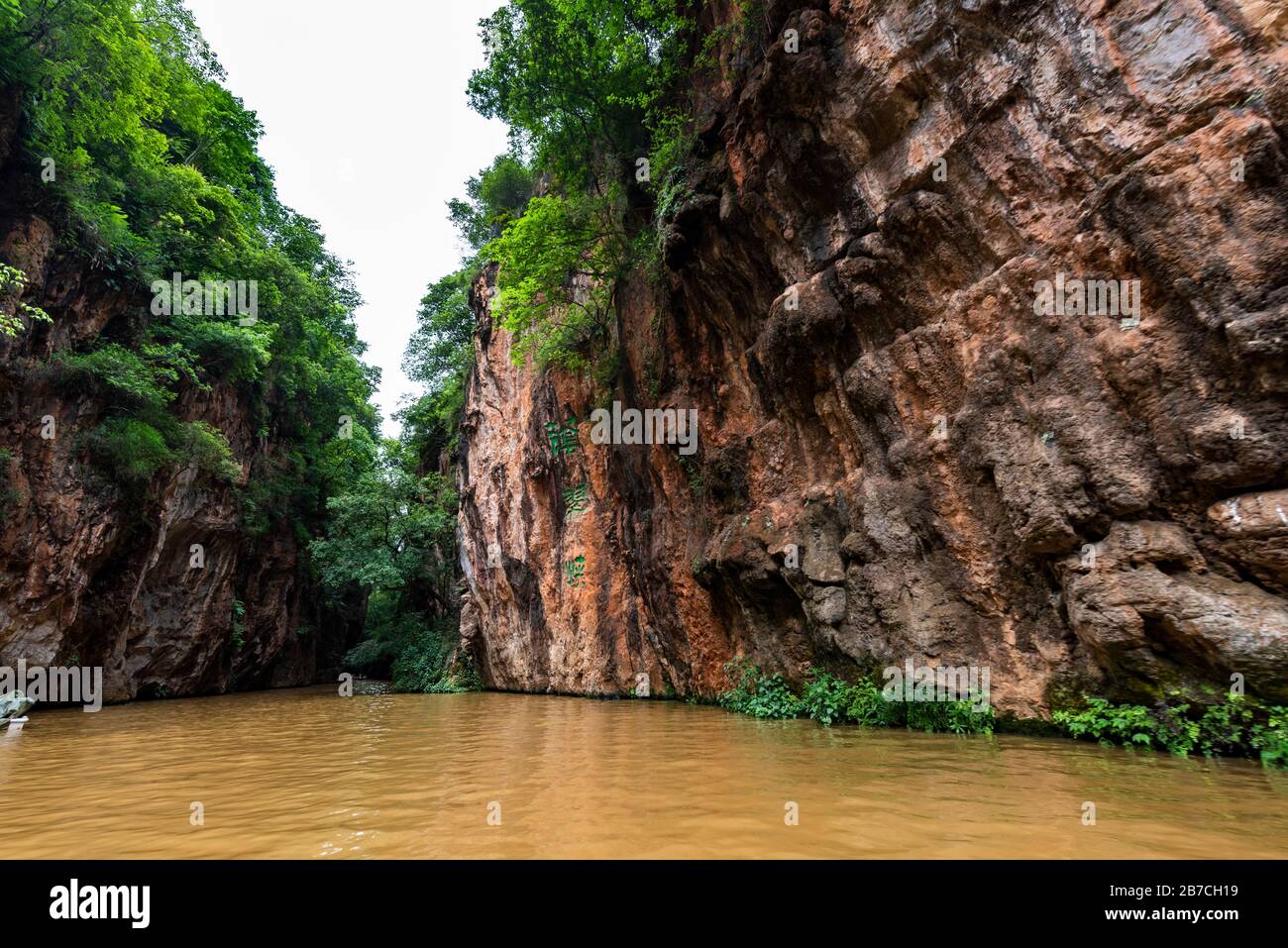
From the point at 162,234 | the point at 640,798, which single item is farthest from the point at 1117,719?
the point at 162,234

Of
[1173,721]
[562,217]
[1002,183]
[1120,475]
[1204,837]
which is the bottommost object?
[1173,721]

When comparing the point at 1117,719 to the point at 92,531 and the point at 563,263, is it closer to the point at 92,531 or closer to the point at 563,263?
the point at 563,263

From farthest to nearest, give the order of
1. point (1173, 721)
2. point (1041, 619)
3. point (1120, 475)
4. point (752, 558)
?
1. point (752, 558)
2. point (1041, 619)
3. point (1120, 475)
4. point (1173, 721)

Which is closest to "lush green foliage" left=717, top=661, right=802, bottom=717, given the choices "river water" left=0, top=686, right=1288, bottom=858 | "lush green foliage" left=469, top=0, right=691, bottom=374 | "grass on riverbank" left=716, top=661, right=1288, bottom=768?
"grass on riverbank" left=716, top=661, right=1288, bottom=768

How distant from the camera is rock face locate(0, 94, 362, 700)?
46.2 ft

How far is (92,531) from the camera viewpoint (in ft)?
50.4

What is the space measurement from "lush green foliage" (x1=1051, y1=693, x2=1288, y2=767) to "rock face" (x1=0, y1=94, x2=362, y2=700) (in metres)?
19.9

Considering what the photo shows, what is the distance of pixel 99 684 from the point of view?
1619 centimetres

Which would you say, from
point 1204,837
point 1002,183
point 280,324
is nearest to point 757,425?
point 1002,183

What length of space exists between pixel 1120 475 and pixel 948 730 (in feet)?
11.2

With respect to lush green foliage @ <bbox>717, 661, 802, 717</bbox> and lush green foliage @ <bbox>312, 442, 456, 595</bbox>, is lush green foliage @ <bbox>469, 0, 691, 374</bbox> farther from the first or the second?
lush green foliage @ <bbox>312, 442, 456, 595</bbox>

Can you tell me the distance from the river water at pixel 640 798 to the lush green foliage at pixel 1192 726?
0.32 m
